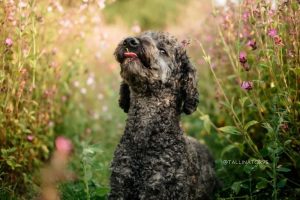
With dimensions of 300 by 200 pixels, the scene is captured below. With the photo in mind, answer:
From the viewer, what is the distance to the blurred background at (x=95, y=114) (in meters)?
4.19

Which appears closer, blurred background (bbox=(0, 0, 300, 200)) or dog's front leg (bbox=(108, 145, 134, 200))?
dog's front leg (bbox=(108, 145, 134, 200))

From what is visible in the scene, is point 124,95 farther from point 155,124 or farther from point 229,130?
point 229,130

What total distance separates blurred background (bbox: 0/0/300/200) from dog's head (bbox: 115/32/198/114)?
0.71 feet

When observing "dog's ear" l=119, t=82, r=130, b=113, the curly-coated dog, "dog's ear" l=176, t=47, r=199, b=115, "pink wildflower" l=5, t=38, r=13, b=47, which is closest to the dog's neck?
the curly-coated dog

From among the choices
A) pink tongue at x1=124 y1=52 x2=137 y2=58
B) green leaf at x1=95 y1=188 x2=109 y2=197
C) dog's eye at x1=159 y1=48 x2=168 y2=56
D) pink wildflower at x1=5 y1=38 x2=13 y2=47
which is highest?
pink wildflower at x1=5 y1=38 x2=13 y2=47

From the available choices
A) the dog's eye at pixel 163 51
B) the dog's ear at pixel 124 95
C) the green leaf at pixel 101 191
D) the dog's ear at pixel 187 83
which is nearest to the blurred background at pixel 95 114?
the green leaf at pixel 101 191

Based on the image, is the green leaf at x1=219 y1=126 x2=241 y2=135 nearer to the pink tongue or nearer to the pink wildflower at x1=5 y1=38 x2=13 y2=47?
the pink tongue

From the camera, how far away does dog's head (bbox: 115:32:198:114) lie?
13.0 ft

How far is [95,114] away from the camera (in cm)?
768

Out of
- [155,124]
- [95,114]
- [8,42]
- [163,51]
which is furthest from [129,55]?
[95,114]

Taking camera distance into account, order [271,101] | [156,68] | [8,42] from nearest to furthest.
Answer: [156,68], [8,42], [271,101]

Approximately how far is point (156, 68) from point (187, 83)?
0.35 m

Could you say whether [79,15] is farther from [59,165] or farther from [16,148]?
[59,165]

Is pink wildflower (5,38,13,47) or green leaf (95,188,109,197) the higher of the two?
pink wildflower (5,38,13,47)
